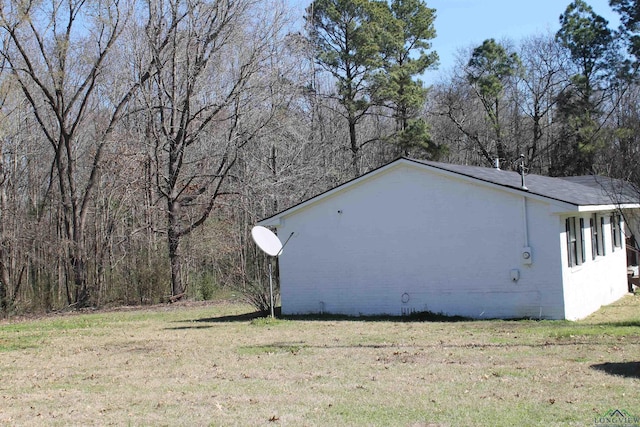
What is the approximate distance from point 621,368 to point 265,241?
9.01m

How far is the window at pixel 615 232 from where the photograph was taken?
67.8 feet

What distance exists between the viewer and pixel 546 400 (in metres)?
7.01

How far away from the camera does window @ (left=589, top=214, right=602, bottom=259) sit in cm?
1784

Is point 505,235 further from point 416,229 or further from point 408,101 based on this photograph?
point 408,101

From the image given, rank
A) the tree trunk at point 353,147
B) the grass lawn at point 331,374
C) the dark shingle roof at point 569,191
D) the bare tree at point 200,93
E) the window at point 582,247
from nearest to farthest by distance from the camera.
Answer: the grass lawn at point 331,374
the dark shingle roof at point 569,191
the window at point 582,247
the bare tree at point 200,93
the tree trunk at point 353,147

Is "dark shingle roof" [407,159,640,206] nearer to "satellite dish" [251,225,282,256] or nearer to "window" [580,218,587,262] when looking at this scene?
"window" [580,218,587,262]

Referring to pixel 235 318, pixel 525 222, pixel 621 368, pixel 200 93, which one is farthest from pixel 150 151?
pixel 621 368

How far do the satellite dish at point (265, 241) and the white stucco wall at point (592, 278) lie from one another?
20.9ft

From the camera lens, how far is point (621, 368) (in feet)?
27.7

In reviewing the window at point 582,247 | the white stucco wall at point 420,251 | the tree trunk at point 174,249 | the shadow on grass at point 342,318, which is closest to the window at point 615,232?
the window at point 582,247

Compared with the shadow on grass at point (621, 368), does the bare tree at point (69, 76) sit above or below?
above

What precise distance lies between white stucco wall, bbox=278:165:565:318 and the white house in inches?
0.9

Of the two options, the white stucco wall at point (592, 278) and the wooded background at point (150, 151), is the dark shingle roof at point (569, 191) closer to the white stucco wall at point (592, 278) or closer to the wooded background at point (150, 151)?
the white stucco wall at point (592, 278)

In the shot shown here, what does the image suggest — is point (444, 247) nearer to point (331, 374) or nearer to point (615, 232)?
point (331, 374)
